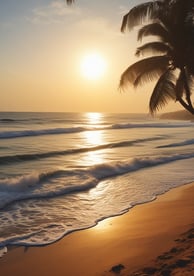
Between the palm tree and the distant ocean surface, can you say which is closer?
the distant ocean surface

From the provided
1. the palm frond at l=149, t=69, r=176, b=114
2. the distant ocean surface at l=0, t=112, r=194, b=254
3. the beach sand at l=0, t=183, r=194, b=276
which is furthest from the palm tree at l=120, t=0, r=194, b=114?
the beach sand at l=0, t=183, r=194, b=276

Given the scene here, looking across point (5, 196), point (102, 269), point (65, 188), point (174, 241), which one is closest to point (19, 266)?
point (102, 269)

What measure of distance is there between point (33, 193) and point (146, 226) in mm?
4023

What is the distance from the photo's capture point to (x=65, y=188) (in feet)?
32.4

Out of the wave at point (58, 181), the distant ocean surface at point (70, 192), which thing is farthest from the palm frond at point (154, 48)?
the wave at point (58, 181)

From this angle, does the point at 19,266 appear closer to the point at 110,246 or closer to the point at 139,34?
the point at 110,246

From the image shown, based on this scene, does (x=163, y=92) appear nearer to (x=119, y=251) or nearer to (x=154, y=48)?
(x=154, y=48)

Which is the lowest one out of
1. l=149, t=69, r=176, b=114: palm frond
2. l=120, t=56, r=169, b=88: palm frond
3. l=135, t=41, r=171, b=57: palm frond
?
l=149, t=69, r=176, b=114: palm frond

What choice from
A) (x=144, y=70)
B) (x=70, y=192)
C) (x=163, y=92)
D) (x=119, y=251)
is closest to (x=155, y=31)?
(x=144, y=70)

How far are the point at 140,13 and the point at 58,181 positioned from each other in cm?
584

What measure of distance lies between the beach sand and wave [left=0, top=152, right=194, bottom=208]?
2970mm

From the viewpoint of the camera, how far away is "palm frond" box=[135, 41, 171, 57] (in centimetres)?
1057

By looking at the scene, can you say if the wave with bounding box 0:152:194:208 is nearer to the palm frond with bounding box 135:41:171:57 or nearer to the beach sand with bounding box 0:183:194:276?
the beach sand with bounding box 0:183:194:276

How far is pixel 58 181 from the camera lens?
36.2 feet
